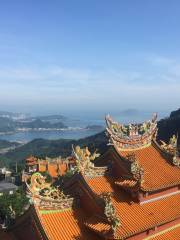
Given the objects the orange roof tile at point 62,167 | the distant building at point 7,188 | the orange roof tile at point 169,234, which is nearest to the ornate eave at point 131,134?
the orange roof tile at point 169,234

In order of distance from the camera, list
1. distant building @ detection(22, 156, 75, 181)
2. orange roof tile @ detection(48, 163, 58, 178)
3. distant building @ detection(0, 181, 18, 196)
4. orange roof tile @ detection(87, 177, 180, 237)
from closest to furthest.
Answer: orange roof tile @ detection(87, 177, 180, 237) < distant building @ detection(0, 181, 18, 196) < orange roof tile @ detection(48, 163, 58, 178) < distant building @ detection(22, 156, 75, 181)

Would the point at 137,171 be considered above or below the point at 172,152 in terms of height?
below

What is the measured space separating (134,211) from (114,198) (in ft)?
3.44

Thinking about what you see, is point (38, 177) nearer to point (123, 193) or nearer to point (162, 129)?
point (123, 193)

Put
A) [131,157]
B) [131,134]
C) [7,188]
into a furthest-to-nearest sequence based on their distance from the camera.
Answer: [7,188] < [131,134] < [131,157]

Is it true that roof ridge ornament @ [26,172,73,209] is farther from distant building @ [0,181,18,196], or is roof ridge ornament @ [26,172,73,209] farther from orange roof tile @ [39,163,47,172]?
orange roof tile @ [39,163,47,172]

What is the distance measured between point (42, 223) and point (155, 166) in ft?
21.4

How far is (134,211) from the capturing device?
52.6ft

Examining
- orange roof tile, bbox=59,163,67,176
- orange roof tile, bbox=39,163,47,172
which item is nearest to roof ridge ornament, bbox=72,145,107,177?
orange roof tile, bbox=59,163,67,176

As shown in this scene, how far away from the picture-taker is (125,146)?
18.8m

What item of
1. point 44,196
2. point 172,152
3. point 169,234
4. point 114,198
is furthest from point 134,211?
point 172,152

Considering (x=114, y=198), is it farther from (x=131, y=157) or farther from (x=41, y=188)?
(x=41, y=188)

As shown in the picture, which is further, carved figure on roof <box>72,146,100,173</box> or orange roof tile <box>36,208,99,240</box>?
carved figure on roof <box>72,146,100,173</box>

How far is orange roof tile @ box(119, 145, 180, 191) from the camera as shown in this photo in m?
16.9
